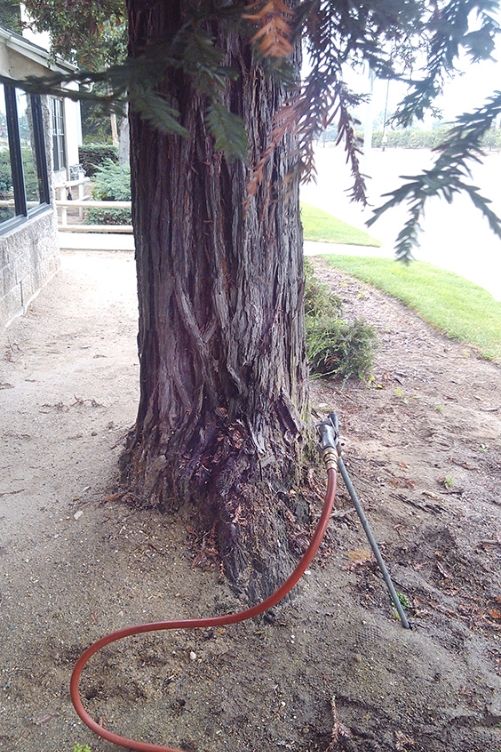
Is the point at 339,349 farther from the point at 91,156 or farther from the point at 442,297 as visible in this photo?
the point at 91,156

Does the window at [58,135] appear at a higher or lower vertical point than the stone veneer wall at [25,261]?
higher

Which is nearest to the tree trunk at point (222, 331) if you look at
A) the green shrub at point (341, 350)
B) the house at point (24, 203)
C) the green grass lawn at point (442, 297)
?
the green shrub at point (341, 350)

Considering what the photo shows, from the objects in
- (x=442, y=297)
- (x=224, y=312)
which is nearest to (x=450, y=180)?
(x=224, y=312)

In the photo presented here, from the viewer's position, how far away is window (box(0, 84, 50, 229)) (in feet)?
23.5

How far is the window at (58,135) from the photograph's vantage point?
16506 millimetres

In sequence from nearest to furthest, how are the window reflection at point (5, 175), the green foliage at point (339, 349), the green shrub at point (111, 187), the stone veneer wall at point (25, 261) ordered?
the green foliage at point (339, 349) < the stone veneer wall at point (25, 261) < the window reflection at point (5, 175) < the green shrub at point (111, 187)

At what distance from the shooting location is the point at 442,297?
8.20m

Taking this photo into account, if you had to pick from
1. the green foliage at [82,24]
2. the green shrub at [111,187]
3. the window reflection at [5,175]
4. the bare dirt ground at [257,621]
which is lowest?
the bare dirt ground at [257,621]

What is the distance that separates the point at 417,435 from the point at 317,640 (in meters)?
2.17

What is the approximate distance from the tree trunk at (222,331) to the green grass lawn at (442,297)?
3399mm

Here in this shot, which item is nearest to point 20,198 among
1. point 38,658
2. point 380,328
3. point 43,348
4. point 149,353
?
point 43,348

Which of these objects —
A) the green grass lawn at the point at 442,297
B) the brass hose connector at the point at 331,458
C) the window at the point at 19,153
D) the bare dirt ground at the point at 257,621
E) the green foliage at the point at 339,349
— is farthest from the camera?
the window at the point at 19,153

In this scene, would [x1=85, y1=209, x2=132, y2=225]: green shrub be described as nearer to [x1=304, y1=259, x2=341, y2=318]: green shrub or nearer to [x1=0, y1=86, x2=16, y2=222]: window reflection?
[x1=0, y1=86, x2=16, y2=222]: window reflection

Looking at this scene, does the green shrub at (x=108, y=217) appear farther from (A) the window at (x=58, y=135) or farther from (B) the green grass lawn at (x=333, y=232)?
(B) the green grass lawn at (x=333, y=232)
